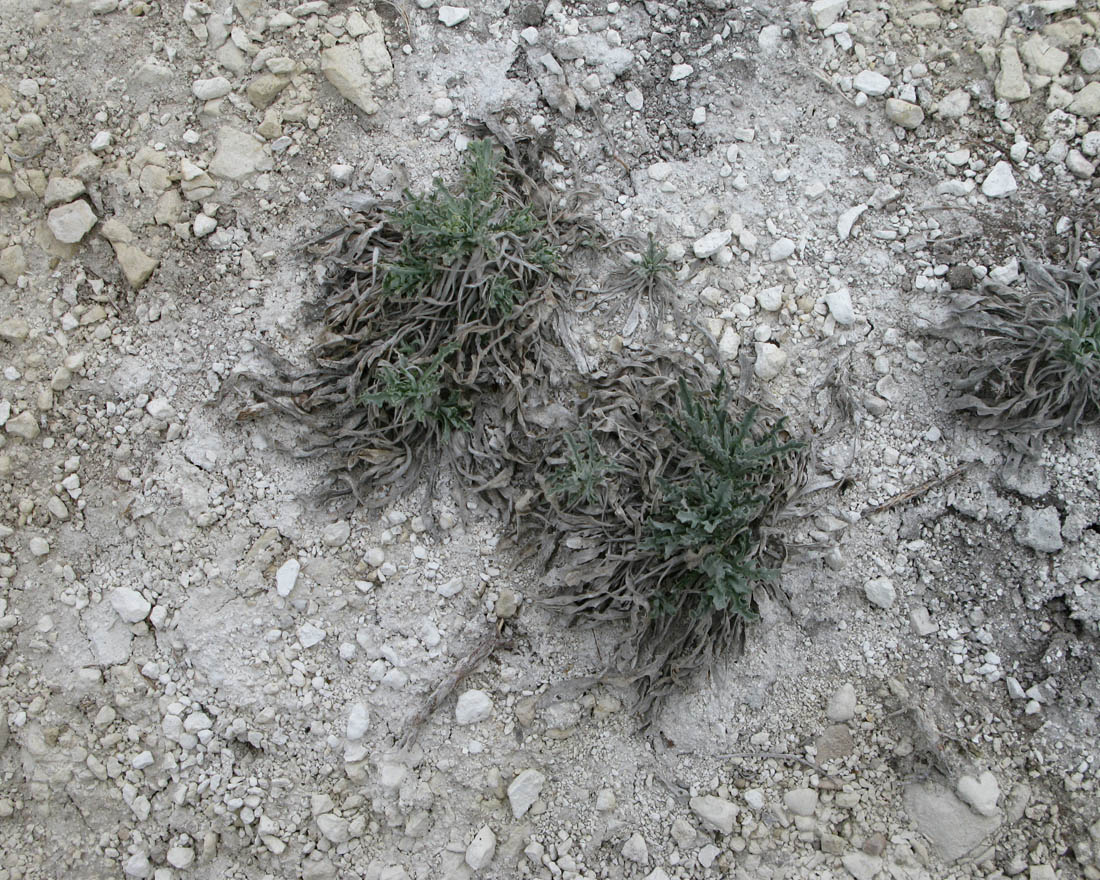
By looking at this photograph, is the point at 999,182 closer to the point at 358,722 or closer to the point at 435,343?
the point at 435,343

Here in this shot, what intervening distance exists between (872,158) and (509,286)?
148cm

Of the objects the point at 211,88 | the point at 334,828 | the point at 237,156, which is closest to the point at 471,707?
the point at 334,828

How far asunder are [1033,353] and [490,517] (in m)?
1.91

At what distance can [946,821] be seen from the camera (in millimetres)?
2861

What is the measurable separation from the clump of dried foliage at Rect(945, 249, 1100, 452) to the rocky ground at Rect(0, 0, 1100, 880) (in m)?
0.10

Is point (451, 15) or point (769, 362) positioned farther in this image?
point (451, 15)

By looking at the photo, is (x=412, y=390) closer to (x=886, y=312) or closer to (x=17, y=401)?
(x=17, y=401)

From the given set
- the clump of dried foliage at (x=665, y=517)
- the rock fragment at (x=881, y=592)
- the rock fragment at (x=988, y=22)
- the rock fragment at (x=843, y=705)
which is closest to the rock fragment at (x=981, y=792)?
the rock fragment at (x=843, y=705)

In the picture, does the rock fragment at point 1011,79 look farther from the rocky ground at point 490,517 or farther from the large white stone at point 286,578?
the large white stone at point 286,578

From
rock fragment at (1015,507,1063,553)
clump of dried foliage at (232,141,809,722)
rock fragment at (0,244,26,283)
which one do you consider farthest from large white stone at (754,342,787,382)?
rock fragment at (0,244,26,283)

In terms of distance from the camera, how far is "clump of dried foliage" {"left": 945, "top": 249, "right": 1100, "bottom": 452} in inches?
113

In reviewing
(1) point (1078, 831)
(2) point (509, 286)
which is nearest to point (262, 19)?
(2) point (509, 286)

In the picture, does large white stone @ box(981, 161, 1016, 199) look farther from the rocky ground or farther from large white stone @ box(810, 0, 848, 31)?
large white stone @ box(810, 0, 848, 31)

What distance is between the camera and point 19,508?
3188 mm
